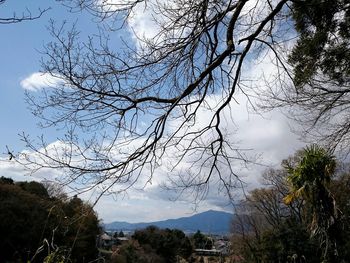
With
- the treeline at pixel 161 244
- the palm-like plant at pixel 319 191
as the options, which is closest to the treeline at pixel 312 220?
the palm-like plant at pixel 319 191

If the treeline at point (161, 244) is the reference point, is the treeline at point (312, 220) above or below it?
below

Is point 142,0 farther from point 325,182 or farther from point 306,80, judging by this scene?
point 325,182

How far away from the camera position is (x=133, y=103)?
4910 millimetres

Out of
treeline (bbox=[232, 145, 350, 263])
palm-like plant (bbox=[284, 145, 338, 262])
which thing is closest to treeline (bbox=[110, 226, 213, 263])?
treeline (bbox=[232, 145, 350, 263])

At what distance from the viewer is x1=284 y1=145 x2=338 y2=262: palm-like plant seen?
1299 centimetres

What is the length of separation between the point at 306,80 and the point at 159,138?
4.17 meters

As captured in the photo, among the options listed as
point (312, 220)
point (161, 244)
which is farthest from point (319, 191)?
point (161, 244)

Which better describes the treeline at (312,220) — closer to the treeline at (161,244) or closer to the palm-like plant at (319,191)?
the palm-like plant at (319,191)

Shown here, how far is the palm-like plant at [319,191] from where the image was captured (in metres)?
13.0

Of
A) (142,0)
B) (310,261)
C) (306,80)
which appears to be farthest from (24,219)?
(142,0)

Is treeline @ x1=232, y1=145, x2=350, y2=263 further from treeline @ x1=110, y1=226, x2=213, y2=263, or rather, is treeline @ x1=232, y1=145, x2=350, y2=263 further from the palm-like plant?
treeline @ x1=110, y1=226, x2=213, y2=263

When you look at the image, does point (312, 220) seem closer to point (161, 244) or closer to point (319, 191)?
point (319, 191)

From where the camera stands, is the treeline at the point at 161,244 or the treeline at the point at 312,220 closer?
the treeline at the point at 312,220

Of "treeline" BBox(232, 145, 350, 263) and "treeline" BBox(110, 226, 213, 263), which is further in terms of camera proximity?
"treeline" BBox(110, 226, 213, 263)
